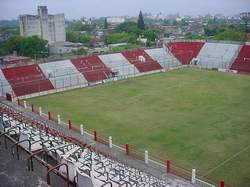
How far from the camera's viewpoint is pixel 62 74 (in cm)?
3881

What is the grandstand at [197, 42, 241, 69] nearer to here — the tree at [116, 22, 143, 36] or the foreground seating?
the foreground seating

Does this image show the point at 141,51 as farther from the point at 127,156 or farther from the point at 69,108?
the point at 127,156

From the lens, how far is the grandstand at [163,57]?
47.5 metres

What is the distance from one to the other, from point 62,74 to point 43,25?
57117 mm

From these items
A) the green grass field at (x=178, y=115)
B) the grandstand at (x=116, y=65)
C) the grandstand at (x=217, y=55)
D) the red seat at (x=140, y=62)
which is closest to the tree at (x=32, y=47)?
the grandstand at (x=116, y=65)

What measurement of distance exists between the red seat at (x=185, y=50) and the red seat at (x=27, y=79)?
21952 millimetres

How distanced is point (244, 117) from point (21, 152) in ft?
55.6

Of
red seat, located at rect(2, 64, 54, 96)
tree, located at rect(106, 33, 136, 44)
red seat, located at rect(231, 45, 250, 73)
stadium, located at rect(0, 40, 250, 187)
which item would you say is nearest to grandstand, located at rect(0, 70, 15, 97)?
stadium, located at rect(0, 40, 250, 187)

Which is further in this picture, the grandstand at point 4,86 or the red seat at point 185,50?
the red seat at point 185,50

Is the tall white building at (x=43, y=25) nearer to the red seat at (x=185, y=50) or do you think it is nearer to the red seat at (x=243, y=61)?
the red seat at (x=185, y=50)

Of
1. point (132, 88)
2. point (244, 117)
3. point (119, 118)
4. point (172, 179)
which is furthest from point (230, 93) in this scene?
point (172, 179)

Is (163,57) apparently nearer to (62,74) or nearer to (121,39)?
(62,74)

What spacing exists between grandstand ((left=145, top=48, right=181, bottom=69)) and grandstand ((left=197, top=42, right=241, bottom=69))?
12.8ft

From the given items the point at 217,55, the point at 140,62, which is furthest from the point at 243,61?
the point at 140,62
